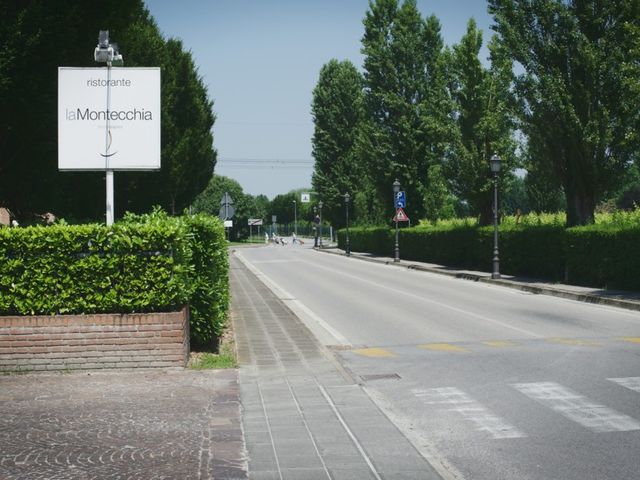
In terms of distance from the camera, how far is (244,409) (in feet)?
20.8

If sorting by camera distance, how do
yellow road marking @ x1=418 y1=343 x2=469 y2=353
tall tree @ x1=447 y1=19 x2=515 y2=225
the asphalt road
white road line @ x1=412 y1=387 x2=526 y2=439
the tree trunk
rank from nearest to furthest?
the asphalt road → white road line @ x1=412 y1=387 x2=526 y2=439 → yellow road marking @ x1=418 y1=343 x2=469 y2=353 → the tree trunk → tall tree @ x1=447 y1=19 x2=515 y2=225

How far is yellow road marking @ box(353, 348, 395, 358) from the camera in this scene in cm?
966

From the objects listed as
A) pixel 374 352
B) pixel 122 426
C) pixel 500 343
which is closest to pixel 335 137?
pixel 500 343

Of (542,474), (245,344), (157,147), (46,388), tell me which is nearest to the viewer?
(542,474)

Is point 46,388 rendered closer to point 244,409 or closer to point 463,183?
point 244,409

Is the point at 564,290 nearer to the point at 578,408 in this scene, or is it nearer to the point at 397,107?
the point at 578,408

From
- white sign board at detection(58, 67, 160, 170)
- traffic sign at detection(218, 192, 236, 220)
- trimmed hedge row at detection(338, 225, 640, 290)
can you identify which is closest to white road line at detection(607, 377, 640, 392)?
white sign board at detection(58, 67, 160, 170)

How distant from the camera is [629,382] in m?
7.52

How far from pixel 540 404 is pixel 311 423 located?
239cm

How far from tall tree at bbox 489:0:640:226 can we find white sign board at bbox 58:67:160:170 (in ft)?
50.2

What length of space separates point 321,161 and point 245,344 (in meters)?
55.0

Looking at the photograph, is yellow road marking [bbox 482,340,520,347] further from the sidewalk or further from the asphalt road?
the sidewalk

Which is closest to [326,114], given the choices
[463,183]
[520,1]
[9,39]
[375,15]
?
[375,15]

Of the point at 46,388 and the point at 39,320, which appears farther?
the point at 39,320
